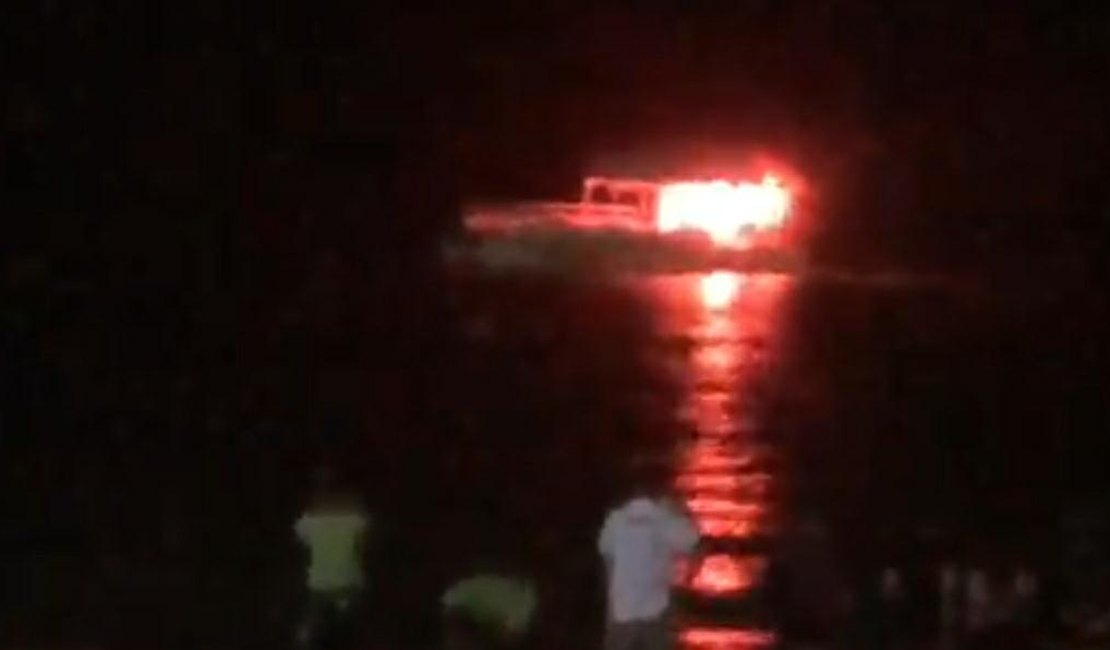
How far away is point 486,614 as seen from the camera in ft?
51.4

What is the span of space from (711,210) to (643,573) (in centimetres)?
1774

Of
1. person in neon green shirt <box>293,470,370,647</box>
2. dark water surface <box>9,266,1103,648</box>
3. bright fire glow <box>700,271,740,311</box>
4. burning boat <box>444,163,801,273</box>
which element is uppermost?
A: burning boat <box>444,163,801,273</box>

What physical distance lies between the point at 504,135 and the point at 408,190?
402 cm

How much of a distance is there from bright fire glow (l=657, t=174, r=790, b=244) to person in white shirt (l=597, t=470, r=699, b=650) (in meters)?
17.1

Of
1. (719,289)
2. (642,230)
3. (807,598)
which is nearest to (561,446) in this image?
(642,230)

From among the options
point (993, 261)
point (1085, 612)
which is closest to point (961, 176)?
point (993, 261)

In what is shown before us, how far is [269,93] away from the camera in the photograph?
37.5 m

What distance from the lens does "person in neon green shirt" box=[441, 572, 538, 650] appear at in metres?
15.3

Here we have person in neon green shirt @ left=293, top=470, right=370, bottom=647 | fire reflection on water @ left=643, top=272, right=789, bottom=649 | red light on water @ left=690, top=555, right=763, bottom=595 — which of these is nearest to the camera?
person in neon green shirt @ left=293, top=470, right=370, bottom=647

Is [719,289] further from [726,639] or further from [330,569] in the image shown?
[330,569]

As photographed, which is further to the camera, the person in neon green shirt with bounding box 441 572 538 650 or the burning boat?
the burning boat

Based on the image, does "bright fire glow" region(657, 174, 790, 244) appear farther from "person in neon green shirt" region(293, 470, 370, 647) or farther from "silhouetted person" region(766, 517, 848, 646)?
"person in neon green shirt" region(293, 470, 370, 647)

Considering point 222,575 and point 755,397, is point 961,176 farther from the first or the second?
point 222,575

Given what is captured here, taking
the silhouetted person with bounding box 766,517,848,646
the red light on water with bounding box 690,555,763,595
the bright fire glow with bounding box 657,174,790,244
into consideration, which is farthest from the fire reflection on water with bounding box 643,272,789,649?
the bright fire glow with bounding box 657,174,790,244
